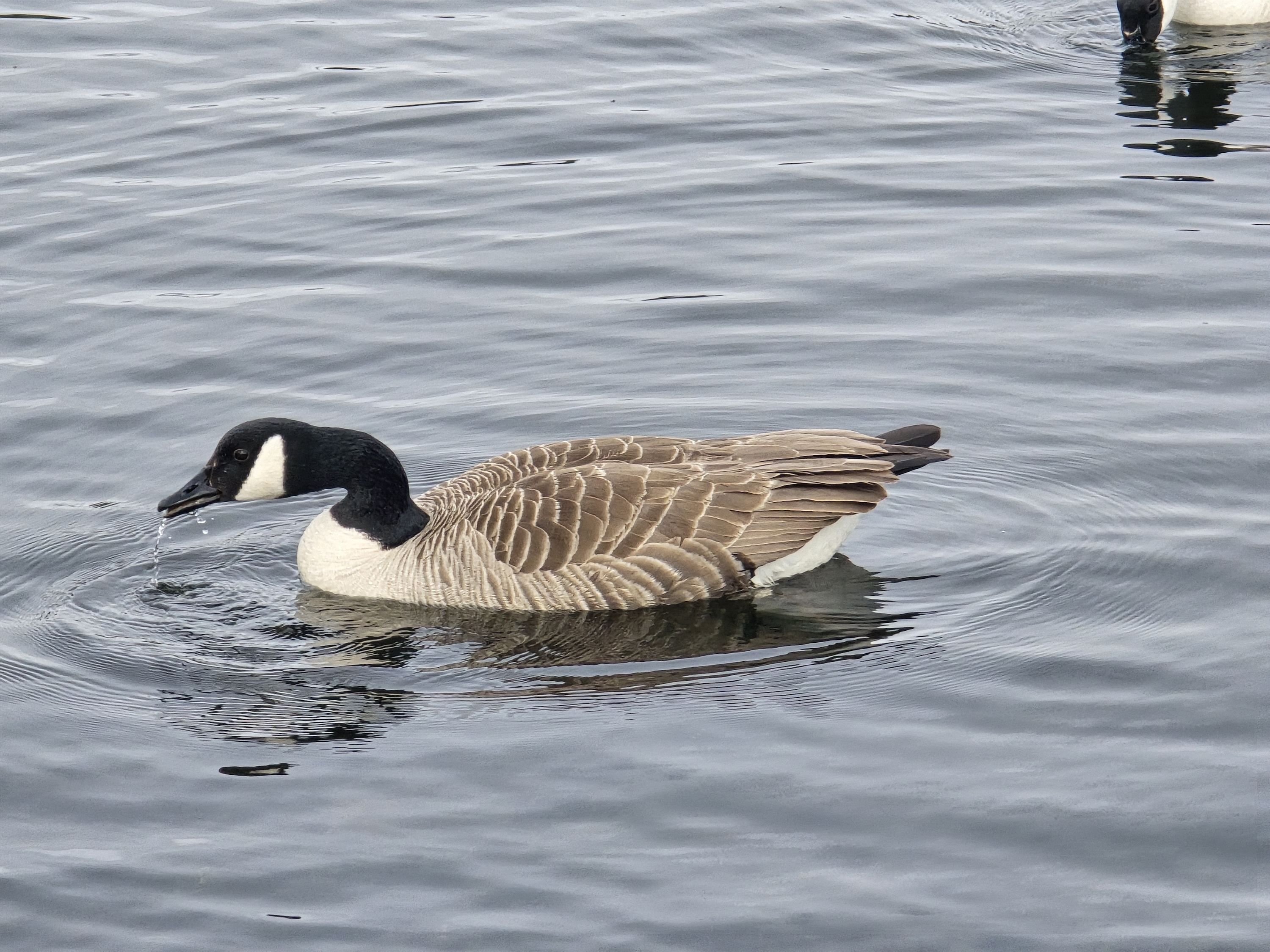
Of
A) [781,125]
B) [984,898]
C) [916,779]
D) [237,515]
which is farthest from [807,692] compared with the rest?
[781,125]

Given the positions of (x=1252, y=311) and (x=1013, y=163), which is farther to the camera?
A: (x=1013, y=163)

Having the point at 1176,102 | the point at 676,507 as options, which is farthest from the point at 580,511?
the point at 1176,102

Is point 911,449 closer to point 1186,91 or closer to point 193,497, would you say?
point 193,497

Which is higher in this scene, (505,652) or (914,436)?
(914,436)

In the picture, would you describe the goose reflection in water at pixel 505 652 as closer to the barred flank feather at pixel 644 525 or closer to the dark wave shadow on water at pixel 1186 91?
the barred flank feather at pixel 644 525

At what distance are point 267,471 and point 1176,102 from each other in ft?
38.2

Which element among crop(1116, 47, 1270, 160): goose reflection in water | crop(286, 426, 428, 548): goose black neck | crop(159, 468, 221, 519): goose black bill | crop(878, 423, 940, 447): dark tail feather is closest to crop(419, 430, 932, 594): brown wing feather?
crop(878, 423, 940, 447): dark tail feather

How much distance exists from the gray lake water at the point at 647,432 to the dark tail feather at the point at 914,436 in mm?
673

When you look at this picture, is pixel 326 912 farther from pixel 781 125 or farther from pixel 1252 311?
pixel 781 125

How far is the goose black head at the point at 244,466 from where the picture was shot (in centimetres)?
1001

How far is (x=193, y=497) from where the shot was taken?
1006 cm

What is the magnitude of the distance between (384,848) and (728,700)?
6.48 feet

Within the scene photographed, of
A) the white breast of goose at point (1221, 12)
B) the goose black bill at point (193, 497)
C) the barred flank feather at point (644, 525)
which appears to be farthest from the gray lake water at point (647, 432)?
the white breast of goose at point (1221, 12)

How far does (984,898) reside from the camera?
23.3 ft
